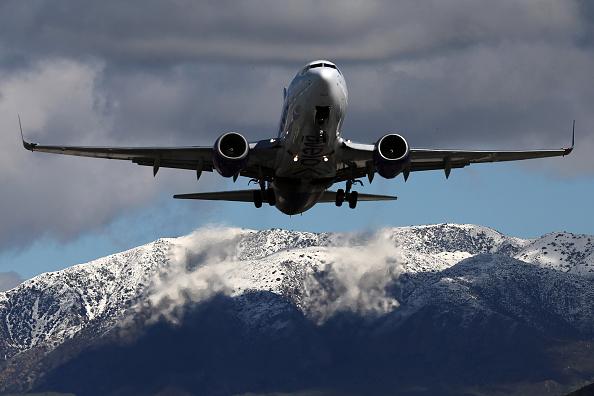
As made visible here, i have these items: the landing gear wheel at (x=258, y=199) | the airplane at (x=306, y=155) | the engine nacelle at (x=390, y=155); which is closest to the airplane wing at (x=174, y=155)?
the airplane at (x=306, y=155)

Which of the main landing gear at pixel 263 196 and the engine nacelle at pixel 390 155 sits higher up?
the engine nacelle at pixel 390 155

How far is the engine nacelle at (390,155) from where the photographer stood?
81.6 metres

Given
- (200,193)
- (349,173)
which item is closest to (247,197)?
(200,193)

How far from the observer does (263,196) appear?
92000 mm

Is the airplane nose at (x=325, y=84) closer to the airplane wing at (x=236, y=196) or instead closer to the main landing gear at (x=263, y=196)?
the main landing gear at (x=263, y=196)

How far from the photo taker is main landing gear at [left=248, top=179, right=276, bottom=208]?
90.5 metres

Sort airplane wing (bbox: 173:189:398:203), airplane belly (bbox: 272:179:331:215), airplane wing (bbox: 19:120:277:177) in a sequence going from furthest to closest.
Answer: airplane wing (bbox: 173:189:398:203) < airplane belly (bbox: 272:179:331:215) < airplane wing (bbox: 19:120:277:177)

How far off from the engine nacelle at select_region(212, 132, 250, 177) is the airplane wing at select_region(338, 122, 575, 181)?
609cm

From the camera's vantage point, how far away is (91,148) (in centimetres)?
8888

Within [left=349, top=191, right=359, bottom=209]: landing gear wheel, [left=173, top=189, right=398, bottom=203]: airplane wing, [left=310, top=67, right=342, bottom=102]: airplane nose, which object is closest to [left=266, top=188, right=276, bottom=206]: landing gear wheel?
[left=173, top=189, right=398, bottom=203]: airplane wing

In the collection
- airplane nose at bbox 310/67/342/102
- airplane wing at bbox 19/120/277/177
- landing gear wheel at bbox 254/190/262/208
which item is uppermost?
airplane nose at bbox 310/67/342/102

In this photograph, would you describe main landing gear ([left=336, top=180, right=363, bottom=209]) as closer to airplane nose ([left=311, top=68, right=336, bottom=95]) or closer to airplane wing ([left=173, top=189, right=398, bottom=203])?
airplane wing ([left=173, top=189, right=398, bottom=203])

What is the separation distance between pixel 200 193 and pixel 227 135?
13610 mm

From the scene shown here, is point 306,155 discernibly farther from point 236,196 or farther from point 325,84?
point 236,196
